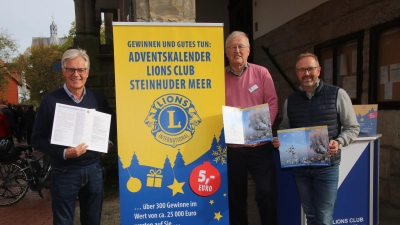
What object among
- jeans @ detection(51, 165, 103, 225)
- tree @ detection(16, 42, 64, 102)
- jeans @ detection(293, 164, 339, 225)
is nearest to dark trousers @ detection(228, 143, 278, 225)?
jeans @ detection(293, 164, 339, 225)

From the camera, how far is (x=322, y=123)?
8.49 feet

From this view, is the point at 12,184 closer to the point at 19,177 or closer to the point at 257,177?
the point at 19,177

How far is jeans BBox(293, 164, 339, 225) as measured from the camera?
2596 millimetres

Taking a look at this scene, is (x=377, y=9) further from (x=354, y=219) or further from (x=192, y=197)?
(x=192, y=197)

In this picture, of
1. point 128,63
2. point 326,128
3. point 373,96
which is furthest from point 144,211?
point 373,96

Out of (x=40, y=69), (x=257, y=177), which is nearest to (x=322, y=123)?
(x=257, y=177)

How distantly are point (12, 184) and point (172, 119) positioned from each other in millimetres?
4669

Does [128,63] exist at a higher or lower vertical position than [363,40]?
lower

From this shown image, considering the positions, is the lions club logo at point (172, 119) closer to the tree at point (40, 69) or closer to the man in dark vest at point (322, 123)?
the man in dark vest at point (322, 123)

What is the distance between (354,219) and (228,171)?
133 centimetres

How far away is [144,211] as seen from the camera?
2654 millimetres

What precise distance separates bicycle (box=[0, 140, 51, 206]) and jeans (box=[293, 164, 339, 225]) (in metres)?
4.88

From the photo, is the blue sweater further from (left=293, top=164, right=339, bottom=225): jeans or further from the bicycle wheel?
the bicycle wheel

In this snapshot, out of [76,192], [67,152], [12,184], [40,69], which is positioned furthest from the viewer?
[40,69]
